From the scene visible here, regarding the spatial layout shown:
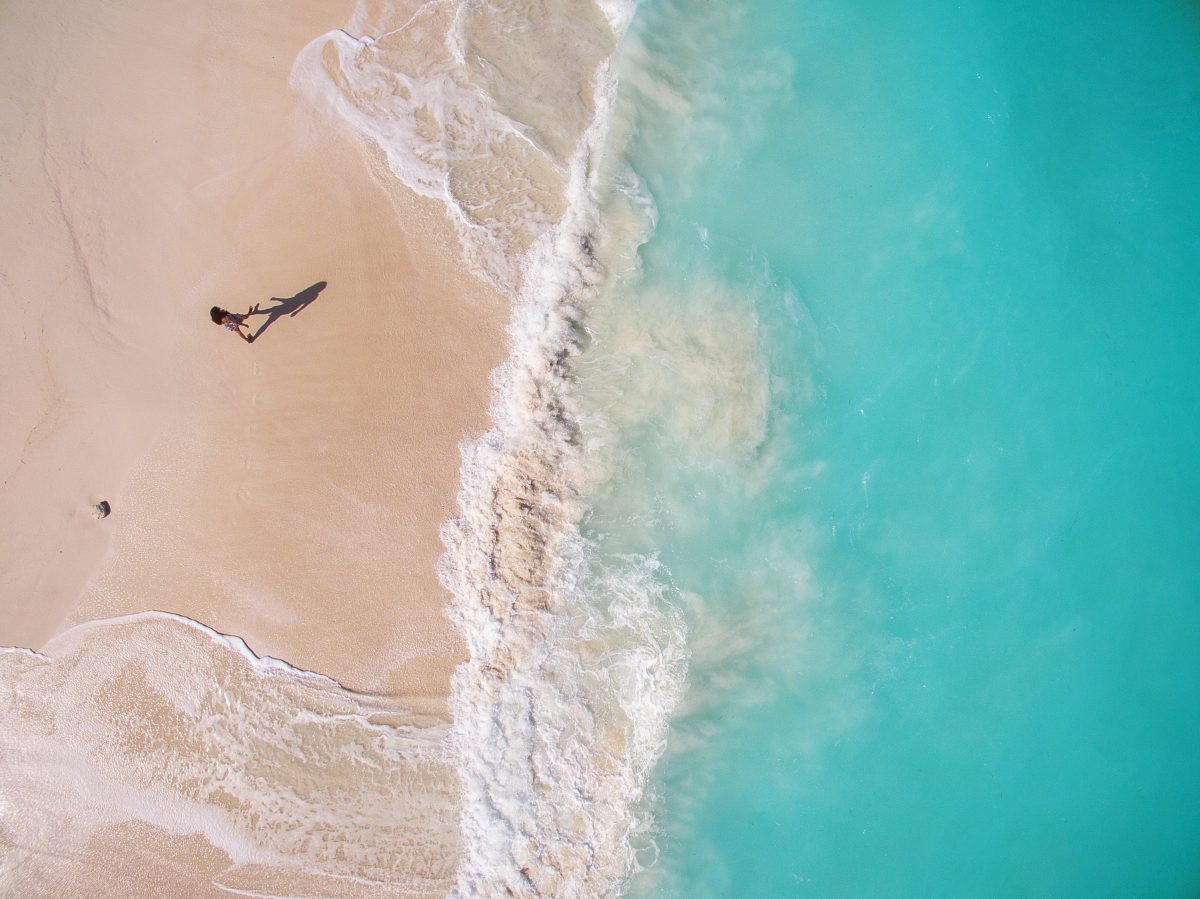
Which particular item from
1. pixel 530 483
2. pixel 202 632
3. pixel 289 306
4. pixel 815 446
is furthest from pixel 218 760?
pixel 815 446

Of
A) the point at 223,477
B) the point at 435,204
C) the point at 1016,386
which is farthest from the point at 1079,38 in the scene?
the point at 223,477

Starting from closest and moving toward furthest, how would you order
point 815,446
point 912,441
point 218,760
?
point 218,760 < point 815,446 < point 912,441

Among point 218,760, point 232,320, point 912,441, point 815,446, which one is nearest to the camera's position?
point 232,320

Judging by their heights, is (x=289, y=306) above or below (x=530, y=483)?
above

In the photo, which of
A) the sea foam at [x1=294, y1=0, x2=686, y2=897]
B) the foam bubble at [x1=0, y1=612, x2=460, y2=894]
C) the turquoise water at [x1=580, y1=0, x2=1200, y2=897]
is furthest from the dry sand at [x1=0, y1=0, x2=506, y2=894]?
the turquoise water at [x1=580, y1=0, x2=1200, y2=897]

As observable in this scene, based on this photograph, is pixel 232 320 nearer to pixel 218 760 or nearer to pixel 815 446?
pixel 218 760

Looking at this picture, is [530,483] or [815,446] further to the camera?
[815,446]

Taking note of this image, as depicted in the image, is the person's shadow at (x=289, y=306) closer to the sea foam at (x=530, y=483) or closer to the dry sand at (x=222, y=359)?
the dry sand at (x=222, y=359)
